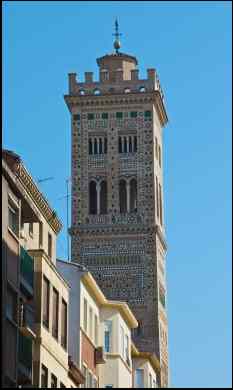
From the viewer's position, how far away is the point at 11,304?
111 feet

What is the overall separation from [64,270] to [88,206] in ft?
199

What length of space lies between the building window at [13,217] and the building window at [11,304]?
1832 mm

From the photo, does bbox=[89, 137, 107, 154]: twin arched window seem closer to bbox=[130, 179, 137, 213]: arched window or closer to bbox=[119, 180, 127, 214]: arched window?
bbox=[119, 180, 127, 214]: arched window

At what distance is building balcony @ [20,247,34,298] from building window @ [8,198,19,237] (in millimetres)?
636

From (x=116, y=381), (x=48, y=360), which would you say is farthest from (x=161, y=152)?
(x=48, y=360)

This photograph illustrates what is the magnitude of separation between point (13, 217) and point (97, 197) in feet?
229

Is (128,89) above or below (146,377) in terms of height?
above

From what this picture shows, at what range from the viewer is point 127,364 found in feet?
164

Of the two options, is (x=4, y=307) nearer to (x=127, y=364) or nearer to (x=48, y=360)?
(x=48, y=360)

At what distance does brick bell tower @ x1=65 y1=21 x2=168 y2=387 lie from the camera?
102m

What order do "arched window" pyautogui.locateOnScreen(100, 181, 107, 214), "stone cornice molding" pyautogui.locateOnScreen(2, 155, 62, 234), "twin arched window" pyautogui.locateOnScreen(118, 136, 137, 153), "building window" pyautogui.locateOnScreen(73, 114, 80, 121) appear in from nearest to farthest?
"stone cornice molding" pyautogui.locateOnScreen(2, 155, 62, 234)
"arched window" pyautogui.locateOnScreen(100, 181, 107, 214)
"twin arched window" pyautogui.locateOnScreen(118, 136, 137, 153)
"building window" pyautogui.locateOnScreen(73, 114, 80, 121)

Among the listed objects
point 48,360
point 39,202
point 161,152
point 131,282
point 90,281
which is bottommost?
point 48,360

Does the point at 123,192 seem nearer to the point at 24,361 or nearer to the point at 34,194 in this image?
the point at 34,194

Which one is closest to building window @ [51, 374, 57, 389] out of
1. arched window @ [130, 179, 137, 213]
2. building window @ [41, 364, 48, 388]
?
building window @ [41, 364, 48, 388]
